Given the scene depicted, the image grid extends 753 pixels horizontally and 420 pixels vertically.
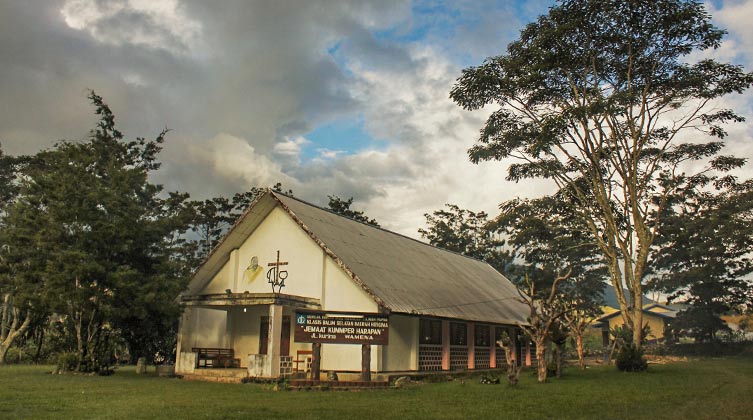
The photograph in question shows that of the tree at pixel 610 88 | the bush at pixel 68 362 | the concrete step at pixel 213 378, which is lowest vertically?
the concrete step at pixel 213 378

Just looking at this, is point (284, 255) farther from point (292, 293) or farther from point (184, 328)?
point (184, 328)

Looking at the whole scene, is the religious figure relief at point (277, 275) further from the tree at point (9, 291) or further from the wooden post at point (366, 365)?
the tree at point (9, 291)

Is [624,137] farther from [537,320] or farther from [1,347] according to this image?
[1,347]

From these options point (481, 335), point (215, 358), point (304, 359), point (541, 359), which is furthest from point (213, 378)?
point (481, 335)

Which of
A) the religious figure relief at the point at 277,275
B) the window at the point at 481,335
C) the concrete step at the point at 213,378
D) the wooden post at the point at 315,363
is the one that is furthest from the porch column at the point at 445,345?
the concrete step at the point at 213,378

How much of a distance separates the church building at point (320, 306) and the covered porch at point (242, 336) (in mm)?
42

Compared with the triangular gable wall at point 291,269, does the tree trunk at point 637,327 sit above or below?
below

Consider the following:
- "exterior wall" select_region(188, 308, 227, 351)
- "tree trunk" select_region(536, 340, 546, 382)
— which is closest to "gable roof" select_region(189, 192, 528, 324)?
"exterior wall" select_region(188, 308, 227, 351)

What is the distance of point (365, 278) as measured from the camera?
67.2ft

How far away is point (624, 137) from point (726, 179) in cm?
773

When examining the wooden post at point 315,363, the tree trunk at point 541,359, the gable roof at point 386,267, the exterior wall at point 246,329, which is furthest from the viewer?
the exterior wall at point 246,329

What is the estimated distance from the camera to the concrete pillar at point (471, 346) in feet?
84.7

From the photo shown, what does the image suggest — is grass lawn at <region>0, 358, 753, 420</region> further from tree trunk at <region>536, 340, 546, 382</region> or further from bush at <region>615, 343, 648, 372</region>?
bush at <region>615, 343, 648, 372</region>

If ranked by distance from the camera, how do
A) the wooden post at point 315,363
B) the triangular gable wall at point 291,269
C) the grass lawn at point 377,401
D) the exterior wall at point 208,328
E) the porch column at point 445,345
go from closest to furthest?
the grass lawn at point 377,401 < the wooden post at point 315,363 < the triangular gable wall at point 291,269 < the porch column at point 445,345 < the exterior wall at point 208,328
